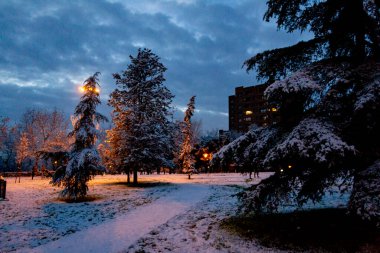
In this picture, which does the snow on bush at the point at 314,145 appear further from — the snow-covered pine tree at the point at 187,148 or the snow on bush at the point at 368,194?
the snow-covered pine tree at the point at 187,148

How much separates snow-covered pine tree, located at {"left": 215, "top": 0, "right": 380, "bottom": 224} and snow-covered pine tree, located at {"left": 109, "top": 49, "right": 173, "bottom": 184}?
18591 mm

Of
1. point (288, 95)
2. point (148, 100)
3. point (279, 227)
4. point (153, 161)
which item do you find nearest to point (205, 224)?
point (279, 227)

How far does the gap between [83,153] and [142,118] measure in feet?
40.2

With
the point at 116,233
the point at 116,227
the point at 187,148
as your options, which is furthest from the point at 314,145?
the point at 187,148

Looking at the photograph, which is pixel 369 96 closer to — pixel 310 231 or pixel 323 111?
pixel 323 111

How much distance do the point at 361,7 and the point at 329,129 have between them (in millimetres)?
3805

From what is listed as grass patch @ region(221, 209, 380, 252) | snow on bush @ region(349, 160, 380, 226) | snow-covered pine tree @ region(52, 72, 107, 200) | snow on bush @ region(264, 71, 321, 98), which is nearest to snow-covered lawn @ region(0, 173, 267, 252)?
snow-covered pine tree @ region(52, 72, 107, 200)

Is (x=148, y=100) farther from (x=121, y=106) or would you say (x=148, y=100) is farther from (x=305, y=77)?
(x=305, y=77)

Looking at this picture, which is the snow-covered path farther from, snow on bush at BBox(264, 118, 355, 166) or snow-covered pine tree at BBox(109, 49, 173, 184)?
snow-covered pine tree at BBox(109, 49, 173, 184)

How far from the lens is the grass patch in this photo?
759cm

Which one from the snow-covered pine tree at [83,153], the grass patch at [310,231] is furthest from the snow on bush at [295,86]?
the snow-covered pine tree at [83,153]

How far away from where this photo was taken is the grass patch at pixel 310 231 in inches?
299

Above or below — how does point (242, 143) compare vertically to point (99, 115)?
below

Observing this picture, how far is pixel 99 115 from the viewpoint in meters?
18.5
